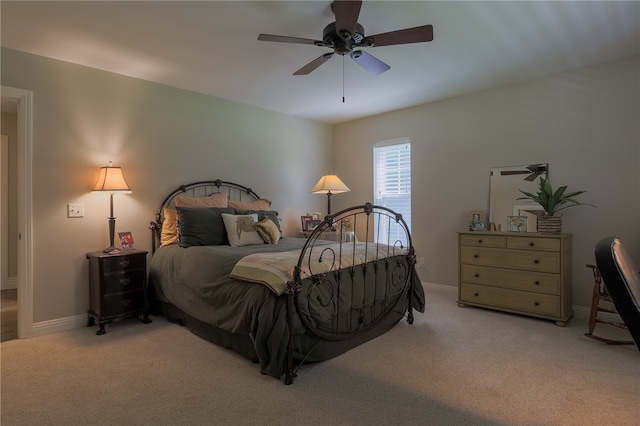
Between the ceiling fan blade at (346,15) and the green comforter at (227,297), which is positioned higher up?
the ceiling fan blade at (346,15)

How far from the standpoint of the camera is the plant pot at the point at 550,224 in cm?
341

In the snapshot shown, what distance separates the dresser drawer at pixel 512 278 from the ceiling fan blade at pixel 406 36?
248 centimetres

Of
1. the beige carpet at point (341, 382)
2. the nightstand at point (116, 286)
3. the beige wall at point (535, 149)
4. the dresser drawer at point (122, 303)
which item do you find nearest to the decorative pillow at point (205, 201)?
the nightstand at point (116, 286)

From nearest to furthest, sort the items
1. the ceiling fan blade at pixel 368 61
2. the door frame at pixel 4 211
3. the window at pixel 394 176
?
the ceiling fan blade at pixel 368 61, the door frame at pixel 4 211, the window at pixel 394 176

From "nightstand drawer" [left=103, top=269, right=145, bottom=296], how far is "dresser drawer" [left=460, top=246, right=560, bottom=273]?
132 inches

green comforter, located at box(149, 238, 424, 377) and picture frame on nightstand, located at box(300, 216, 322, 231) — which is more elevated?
picture frame on nightstand, located at box(300, 216, 322, 231)

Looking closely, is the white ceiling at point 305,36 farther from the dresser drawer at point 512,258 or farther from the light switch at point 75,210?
the dresser drawer at point 512,258

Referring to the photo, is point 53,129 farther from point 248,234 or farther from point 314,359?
point 314,359

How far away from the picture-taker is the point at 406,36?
2.26 metres

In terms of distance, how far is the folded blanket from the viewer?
222 centimetres

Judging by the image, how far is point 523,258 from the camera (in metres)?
3.46

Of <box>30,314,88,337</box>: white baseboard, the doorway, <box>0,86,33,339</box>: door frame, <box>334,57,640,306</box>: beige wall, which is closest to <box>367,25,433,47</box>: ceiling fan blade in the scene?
<box>334,57,640,306</box>: beige wall

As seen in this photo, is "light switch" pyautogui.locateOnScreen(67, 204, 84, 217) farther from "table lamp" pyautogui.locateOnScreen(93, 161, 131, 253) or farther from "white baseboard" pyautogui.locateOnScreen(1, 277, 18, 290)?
"white baseboard" pyautogui.locateOnScreen(1, 277, 18, 290)

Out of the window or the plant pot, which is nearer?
the plant pot
